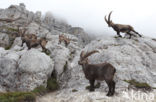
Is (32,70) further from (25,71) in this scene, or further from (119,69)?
(119,69)

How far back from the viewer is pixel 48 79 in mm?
20500

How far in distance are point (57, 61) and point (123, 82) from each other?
9964mm

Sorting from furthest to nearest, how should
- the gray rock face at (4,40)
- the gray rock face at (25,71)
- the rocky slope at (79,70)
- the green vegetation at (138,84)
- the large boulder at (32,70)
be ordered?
the gray rock face at (4,40), the gray rock face at (25,71), the large boulder at (32,70), the rocky slope at (79,70), the green vegetation at (138,84)

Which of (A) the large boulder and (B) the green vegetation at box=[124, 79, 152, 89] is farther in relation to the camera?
(A) the large boulder

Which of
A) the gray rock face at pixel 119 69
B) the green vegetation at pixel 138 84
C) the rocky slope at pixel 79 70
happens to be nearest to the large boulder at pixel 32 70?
the rocky slope at pixel 79 70

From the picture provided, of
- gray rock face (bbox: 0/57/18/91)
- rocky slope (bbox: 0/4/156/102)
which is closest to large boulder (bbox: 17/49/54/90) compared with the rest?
rocky slope (bbox: 0/4/156/102)

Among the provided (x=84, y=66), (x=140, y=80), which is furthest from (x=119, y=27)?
(x=84, y=66)

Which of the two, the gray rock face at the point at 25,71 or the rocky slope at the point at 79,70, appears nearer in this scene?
the rocky slope at the point at 79,70

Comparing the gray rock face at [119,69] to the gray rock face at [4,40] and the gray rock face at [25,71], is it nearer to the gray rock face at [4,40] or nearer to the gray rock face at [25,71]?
the gray rock face at [25,71]

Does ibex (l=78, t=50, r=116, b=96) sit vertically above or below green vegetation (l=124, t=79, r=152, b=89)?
above

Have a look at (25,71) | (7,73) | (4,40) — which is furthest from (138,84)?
(4,40)

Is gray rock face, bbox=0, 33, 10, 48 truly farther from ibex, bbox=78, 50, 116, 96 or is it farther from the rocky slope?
ibex, bbox=78, 50, 116, 96

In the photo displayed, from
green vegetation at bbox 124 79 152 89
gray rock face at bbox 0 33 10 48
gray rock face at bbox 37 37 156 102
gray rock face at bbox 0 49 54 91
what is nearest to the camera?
gray rock face at bbox 37 37 156 102

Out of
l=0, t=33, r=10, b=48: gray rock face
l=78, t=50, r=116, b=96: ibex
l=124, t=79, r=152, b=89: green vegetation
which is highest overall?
l=78, t=50, r=116, b=96: ibex
